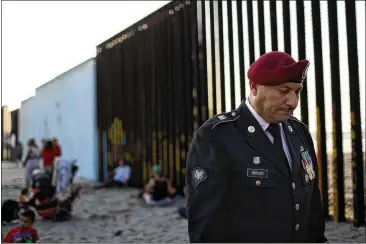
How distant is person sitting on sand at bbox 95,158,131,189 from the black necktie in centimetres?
1072

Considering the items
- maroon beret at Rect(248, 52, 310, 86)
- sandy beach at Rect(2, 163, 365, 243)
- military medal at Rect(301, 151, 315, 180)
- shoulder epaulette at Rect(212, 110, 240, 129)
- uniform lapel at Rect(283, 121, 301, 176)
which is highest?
maroon beret at Rect(248, 52, 310, 86)

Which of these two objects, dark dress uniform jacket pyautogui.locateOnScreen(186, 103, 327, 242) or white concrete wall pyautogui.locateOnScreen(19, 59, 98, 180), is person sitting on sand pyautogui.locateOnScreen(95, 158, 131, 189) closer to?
white concrete wall pyautogui.locateOnScreen(19, 59, 98, 180)

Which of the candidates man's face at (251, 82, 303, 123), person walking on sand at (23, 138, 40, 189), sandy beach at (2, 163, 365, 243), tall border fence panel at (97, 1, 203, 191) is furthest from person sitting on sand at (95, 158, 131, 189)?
man's face at (251, 82, 303, 123)

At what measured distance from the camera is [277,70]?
5.34ft

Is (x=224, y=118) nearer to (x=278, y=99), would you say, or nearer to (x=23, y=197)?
(x=278, y=99)

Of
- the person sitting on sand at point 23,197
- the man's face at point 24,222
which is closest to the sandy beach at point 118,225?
the person sitting on sand at point 23,197

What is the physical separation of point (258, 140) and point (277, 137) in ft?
0.29

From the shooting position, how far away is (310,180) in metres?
1.79

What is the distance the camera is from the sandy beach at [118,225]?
5.61m

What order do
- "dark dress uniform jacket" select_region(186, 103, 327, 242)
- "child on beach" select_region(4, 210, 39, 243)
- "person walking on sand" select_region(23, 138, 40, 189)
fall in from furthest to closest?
"person walking on sand" select_region(23, 138, 40, 189), "child on beach" select_region(4, 210, 39, 243), "dark dress uniform jacket" select_region(186, 103, 327, 242)

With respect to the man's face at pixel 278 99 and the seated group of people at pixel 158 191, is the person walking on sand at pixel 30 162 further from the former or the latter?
the man's face at pixel 278 99

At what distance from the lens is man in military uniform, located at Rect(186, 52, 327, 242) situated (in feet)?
5.10

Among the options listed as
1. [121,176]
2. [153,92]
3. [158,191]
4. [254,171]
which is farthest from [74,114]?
[254,171]

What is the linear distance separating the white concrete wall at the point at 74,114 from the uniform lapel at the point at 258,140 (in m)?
12.3
